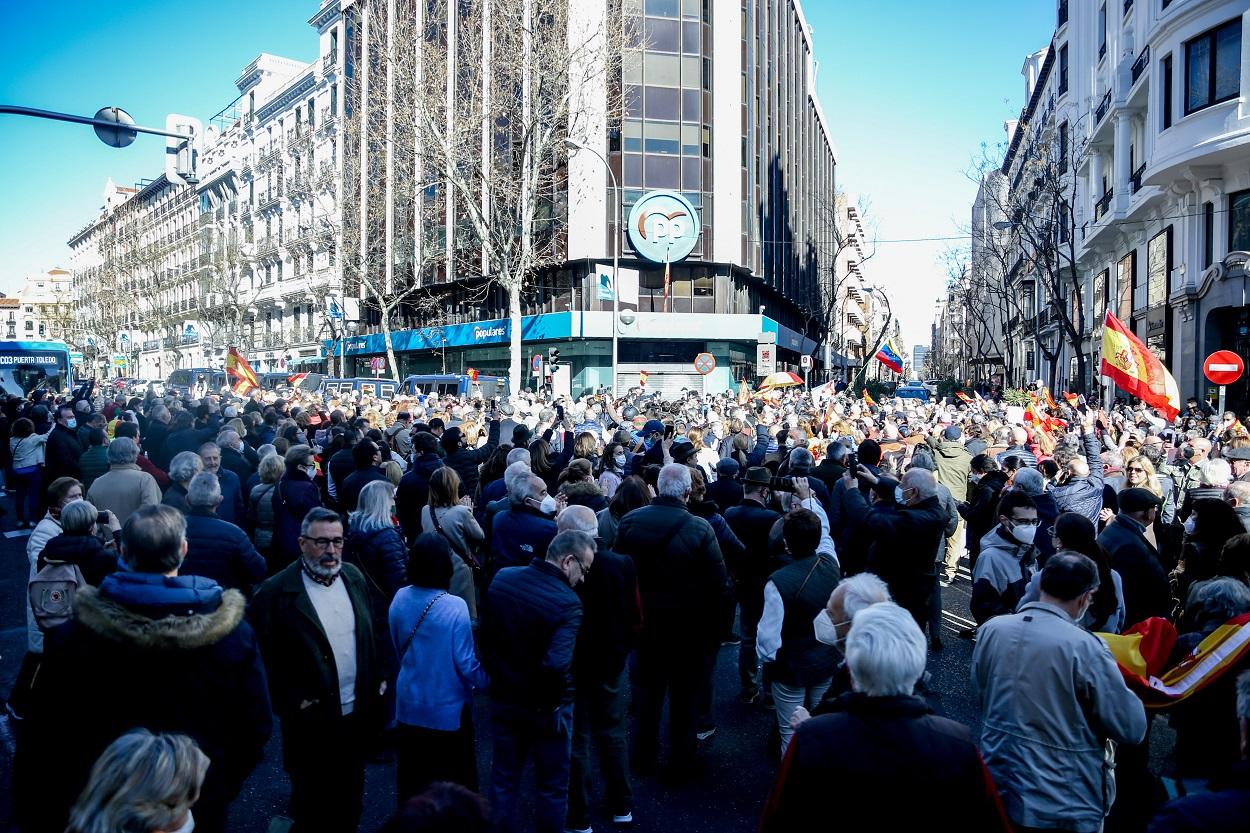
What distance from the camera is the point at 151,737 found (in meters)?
2.19

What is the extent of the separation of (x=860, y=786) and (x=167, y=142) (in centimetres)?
1335

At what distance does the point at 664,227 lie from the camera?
4006 cm

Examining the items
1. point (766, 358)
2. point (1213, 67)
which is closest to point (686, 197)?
point (766, 358)

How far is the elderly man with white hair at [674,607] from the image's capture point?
516cm

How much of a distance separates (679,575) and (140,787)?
3.37 m

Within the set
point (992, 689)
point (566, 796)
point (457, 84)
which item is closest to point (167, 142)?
point (566, 796)

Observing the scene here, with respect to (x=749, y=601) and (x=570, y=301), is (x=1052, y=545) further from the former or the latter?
(x=570, y=301)

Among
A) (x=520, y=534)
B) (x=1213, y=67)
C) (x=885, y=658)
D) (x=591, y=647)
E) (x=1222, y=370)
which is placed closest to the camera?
(x=885, y=658)

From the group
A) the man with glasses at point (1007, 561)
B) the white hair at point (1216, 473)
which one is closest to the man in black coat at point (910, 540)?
the man with glasses at point (1007, 561)

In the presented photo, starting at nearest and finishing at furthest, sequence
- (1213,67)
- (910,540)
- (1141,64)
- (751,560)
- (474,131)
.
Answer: (910,540), (751,560), (1213,67), (1141,64), (474,131)

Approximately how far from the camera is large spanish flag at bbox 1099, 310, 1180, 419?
12.4m

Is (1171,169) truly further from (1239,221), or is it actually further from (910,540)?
(910,540)

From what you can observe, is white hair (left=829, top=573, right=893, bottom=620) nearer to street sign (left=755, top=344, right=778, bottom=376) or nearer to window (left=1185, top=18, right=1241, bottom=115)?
street sign (left=755, top=344, right=778, bottom=376)

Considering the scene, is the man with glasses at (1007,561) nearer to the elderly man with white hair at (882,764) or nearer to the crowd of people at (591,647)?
the crowd of people at (591,647)
